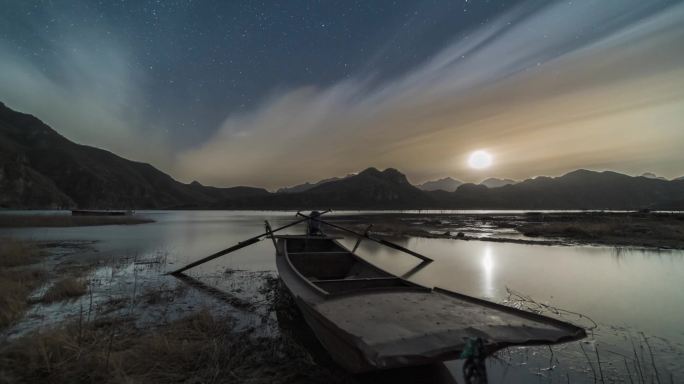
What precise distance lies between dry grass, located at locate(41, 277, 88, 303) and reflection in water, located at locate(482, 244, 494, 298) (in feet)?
51.3

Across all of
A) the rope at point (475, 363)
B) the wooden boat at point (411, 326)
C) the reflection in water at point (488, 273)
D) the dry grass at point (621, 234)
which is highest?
the rope at point (475, 363)

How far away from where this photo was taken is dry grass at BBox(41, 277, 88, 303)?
33.5 feet

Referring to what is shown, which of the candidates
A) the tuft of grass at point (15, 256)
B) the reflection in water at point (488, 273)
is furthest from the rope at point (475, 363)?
the tuft of grass at point (15, 256)

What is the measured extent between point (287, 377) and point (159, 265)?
15.4 m

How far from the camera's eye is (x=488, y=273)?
51.6 feet

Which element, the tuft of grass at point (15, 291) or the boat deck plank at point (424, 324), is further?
the tuft of grass at point (15, 291)

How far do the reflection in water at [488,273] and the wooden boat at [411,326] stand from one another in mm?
6615

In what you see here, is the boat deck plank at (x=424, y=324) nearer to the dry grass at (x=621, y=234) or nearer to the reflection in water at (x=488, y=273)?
the reflection in water at (x=488, y=273)

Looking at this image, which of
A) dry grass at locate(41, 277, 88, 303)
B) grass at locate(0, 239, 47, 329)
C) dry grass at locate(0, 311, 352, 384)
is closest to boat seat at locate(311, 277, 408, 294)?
dry grass at locate(0, 311, 352, 384)

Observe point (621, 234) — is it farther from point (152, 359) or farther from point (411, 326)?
point (152, 359)

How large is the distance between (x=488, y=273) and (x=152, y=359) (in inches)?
606

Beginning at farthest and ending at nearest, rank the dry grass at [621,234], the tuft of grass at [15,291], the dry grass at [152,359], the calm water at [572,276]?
the dry grass at [621,234], the calm water at [572,276], the tuft of grass at [15,291], the dry grass at [152,359]

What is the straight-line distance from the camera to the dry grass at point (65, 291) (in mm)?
10211

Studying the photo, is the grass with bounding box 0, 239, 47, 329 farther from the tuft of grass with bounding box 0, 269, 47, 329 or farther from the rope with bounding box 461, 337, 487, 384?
the rope with bounding box 461, 337, 487, 384
